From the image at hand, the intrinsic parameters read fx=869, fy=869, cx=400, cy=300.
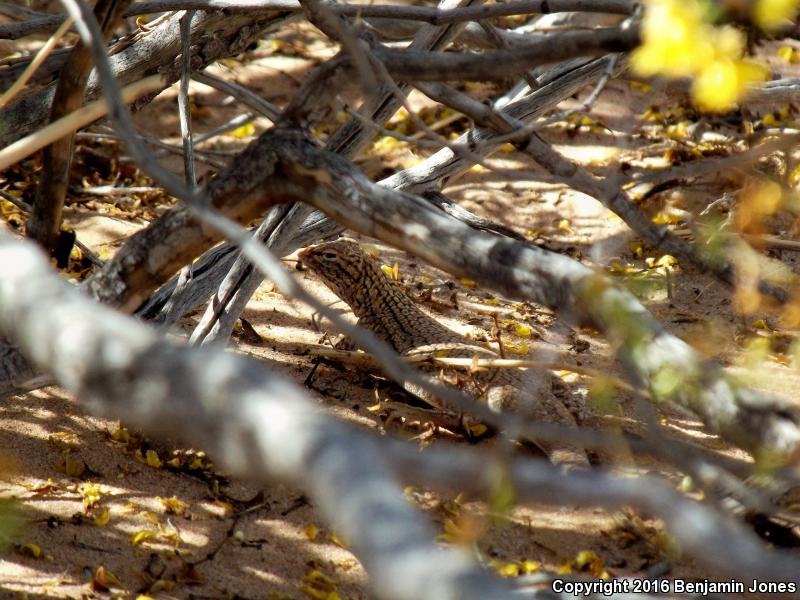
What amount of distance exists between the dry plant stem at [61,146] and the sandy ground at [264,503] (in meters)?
0.92

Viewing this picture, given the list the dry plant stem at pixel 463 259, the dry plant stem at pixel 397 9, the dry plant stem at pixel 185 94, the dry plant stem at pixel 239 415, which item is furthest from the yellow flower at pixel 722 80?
the dry plant stem at pixel 185 94

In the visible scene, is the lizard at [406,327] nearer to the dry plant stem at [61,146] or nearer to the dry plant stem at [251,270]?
the dry plant stem at [251,270]

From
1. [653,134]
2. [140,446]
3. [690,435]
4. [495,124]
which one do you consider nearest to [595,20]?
[653,134]

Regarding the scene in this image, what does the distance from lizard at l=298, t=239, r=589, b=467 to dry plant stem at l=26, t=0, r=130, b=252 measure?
176 cm

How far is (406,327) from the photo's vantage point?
179 inches

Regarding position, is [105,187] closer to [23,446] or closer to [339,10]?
[23,446]

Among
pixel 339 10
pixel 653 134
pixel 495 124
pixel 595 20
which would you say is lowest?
pixel 495 124

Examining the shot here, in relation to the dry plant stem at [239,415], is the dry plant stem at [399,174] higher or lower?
higher

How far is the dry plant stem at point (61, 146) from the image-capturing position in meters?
2.70

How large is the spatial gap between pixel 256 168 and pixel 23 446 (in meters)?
1.88

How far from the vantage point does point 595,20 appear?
6340 mm

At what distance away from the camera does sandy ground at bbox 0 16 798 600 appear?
2900 mm

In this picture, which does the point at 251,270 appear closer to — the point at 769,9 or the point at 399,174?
the point at 399,174

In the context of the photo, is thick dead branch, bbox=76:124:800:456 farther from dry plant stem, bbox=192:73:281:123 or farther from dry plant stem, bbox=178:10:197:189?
dry plant stem, bbox=192:73:281:123
